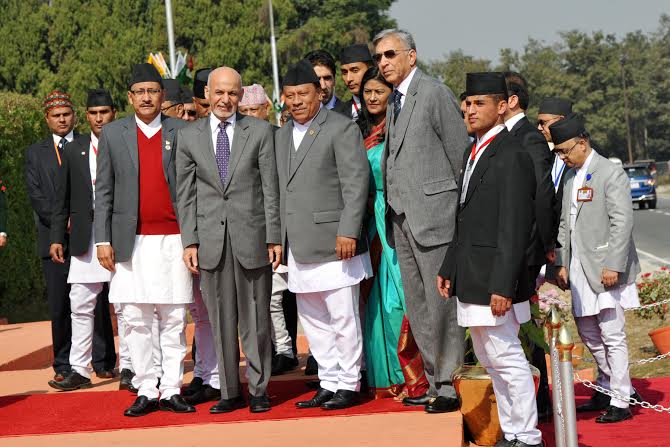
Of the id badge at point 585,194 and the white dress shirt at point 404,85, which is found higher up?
the white dress shirt at point 404,85

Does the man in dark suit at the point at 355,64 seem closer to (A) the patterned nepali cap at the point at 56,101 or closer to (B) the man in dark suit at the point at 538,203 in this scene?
(B) the man in dark suit at the point at 538,203

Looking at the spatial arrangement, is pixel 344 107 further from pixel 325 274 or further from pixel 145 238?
pixel 145 238

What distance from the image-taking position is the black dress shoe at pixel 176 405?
22.9 feet

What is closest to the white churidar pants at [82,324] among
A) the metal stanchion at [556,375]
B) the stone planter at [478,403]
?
the stone planter at [478,403]

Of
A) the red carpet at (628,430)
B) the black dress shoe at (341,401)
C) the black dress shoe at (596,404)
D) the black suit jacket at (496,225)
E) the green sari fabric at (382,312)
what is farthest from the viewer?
the black dress shoe at (596,404)

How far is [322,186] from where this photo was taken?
273 inches

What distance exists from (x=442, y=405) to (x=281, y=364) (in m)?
2.57

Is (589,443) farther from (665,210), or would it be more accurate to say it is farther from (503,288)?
(665,210)

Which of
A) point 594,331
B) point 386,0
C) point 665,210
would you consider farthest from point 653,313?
point 386,0

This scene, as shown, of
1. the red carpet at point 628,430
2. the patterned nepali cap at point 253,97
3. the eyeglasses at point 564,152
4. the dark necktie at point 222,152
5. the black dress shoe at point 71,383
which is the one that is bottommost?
the red carpet at point 628,430

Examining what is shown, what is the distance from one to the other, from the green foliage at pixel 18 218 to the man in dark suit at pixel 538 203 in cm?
887

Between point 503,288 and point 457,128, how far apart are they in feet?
4.64

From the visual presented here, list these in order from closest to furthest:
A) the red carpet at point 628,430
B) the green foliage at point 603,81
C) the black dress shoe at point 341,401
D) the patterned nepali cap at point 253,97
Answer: the red carpet at point 628,430
the black dress shoe at point 341,401
the patterned nepali cap at point 253,97
the green foliage at point 603,81

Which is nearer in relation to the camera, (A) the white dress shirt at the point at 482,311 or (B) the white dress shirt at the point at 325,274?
(A) the white dress shirt at the point at 482,311
